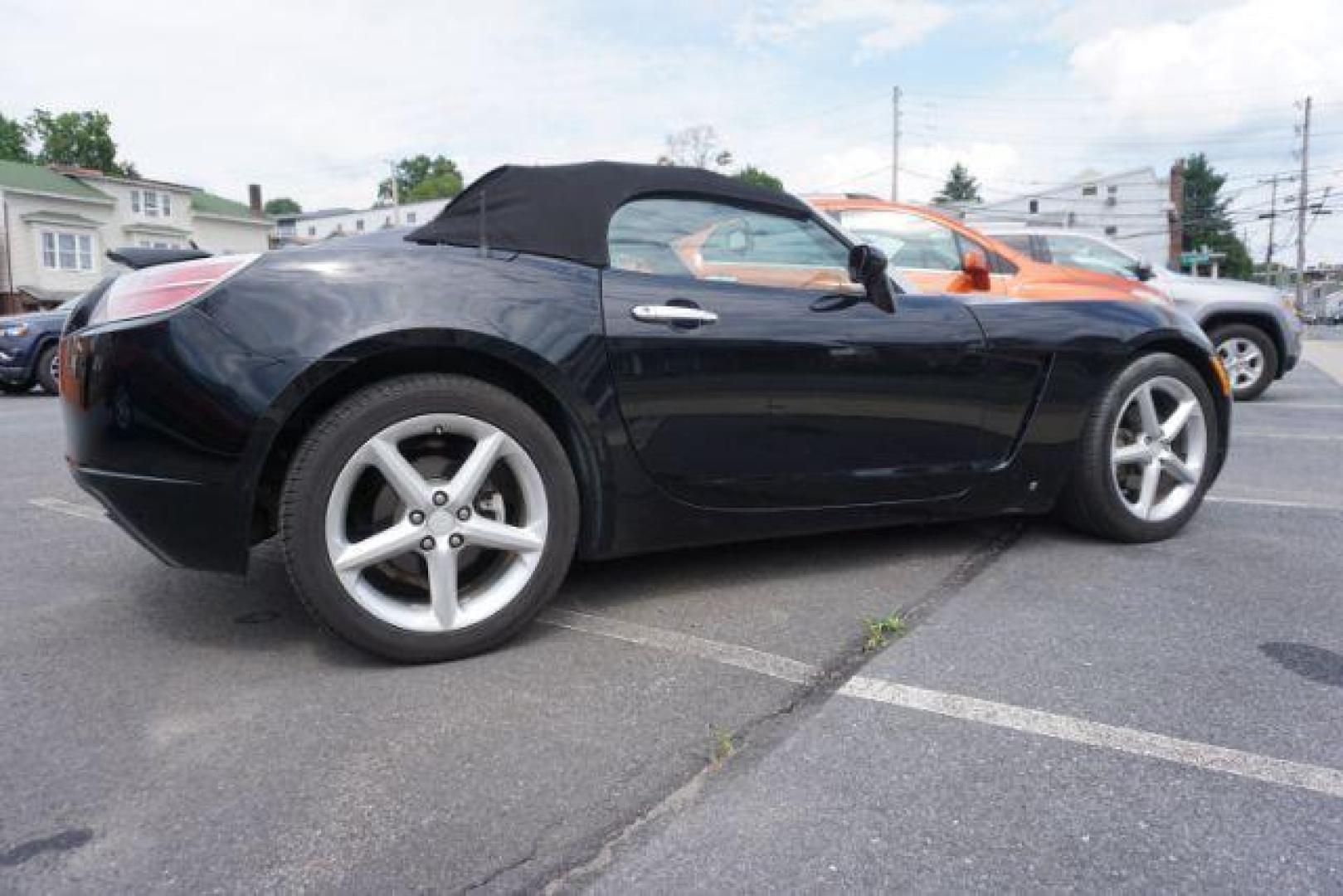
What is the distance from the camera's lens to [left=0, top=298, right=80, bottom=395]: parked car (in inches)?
476

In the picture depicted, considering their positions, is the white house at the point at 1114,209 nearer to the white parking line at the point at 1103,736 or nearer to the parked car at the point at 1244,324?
the parked car at the point at 1244,324

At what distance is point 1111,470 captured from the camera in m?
3.49

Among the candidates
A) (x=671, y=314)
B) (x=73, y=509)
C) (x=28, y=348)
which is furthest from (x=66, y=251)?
(x=671, y=314)

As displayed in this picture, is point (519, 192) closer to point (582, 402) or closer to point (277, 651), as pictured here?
point (582, 402)

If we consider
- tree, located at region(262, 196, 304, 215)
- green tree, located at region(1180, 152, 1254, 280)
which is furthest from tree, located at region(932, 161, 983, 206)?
tree, located at region(262, 196, 304, 215)

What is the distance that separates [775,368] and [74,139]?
7160cm

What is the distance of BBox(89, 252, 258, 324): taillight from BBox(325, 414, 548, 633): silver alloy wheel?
58 cm

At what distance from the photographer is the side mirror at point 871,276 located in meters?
3.03

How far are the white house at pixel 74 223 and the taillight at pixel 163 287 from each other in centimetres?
3365

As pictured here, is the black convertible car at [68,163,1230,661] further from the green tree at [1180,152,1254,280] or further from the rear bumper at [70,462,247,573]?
the green tree at [1180,152,1254,280]

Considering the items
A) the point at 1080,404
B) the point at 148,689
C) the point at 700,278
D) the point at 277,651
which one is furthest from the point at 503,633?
the point at 1080,404

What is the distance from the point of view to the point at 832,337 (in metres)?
2.94

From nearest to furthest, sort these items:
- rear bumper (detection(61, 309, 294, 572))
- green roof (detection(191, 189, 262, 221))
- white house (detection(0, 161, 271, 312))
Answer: rear bumper (detection(61, 309, 294, 572)) → white house (detection(0, 161, 271, 312)) → green roof (detection(191, 189, 262, 221))

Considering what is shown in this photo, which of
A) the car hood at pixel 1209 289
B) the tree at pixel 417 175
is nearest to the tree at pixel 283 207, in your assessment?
the tree at pixel 417 175
